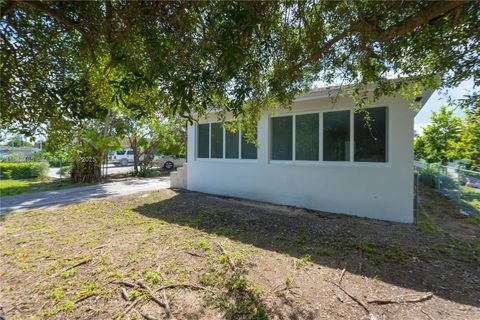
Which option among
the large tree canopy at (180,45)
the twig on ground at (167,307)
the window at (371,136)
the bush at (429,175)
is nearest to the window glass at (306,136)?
the window at (371,136)

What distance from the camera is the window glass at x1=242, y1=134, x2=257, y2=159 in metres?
8.98

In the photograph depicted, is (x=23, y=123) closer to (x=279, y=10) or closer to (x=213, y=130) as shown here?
(x=279, y=10)

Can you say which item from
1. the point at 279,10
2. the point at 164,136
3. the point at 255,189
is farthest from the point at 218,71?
the point at 164,136

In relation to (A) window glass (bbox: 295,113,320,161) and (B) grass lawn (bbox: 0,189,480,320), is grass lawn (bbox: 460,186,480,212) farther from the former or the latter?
(A) window glass (bbox: 295,113,320,161)

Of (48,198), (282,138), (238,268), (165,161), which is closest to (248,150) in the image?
(282,138)

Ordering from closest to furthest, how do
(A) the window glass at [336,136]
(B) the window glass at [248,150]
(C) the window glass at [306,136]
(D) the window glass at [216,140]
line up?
(A) the window glass at [336,136], (C) the window glass at [306,136], (B) the window glass at [248,150], (D) the window glass at [216,140]

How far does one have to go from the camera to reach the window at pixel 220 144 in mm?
9258

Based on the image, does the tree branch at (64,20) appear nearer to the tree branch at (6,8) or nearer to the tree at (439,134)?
the tree branch at (6,8)

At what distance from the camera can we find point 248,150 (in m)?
9.20

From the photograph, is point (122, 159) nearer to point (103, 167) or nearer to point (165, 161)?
point (165, 161)

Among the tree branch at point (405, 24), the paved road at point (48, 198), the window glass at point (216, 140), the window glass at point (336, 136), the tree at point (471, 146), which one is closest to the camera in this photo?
the tree branch at point (405, 24)

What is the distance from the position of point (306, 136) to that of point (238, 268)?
5083 millimetres

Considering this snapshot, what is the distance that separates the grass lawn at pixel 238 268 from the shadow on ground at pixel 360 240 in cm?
2

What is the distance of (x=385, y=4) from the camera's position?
3184 mm
